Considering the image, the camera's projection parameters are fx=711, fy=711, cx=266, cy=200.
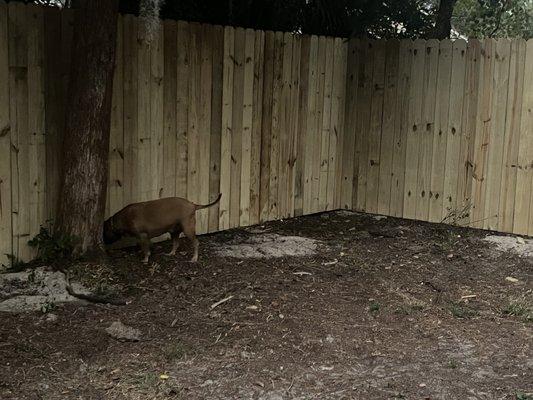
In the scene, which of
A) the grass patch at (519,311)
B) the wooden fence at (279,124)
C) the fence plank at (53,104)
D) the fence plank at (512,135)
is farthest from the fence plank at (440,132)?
the fence plank at (53,104)

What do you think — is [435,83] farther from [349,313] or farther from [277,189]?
[349,313]

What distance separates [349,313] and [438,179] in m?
3.08

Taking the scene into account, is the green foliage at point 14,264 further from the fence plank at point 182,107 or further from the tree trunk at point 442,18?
the tree trunk at point 442,18

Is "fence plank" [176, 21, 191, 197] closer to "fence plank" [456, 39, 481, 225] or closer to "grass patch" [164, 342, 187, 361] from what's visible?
"grass patch" [164, 342, 187, 361]

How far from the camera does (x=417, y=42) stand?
279 inches

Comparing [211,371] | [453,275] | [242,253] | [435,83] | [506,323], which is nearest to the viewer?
[211,371]

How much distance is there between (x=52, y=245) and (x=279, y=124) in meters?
2.78

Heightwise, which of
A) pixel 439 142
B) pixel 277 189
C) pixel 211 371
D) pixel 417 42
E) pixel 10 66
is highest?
pixel 417 42

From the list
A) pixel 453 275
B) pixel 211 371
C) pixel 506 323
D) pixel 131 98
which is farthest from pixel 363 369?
pixel 131 98

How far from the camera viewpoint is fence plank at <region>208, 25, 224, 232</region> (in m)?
6.25

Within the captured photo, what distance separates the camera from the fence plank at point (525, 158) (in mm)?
6434

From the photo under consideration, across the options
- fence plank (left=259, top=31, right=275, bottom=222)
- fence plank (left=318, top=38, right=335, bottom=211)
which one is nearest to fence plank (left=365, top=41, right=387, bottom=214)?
fence plank (left=318, top=38, right=335, bottom=211)

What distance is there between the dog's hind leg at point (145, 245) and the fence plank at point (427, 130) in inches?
125

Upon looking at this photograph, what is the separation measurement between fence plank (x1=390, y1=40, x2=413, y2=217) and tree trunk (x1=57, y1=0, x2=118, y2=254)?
10.9 ft
